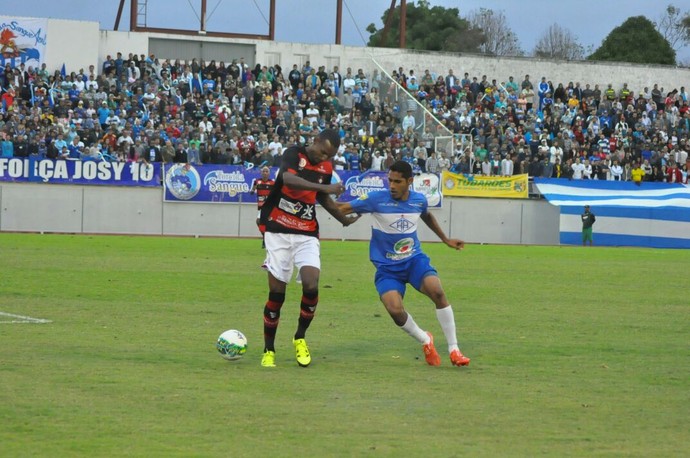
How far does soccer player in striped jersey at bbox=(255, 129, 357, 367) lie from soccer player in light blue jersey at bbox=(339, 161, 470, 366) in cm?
51

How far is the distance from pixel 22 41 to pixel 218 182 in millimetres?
12323

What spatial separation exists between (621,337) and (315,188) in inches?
192

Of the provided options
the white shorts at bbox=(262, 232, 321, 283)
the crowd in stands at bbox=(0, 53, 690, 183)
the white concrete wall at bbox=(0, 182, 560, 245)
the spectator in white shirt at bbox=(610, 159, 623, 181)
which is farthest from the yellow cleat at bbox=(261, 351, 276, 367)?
the spectator in white shirt at bbox=(610, 159, 623, 181)

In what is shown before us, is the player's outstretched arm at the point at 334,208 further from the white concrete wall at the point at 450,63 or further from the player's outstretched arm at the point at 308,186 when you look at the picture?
the white concrete wall at the point at 450,63

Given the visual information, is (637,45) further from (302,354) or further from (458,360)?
(302,354)

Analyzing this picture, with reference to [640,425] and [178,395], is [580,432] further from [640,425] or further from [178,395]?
[178,395]

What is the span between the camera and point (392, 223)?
34.6ft

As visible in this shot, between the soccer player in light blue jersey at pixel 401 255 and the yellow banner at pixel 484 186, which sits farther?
the yellow banner at pixel 484 186

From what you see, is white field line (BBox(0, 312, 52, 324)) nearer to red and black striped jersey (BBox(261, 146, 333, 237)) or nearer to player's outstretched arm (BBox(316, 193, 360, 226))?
red and black striped jersey (BBox(261, 146, 333, 237))

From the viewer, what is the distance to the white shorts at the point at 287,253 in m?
10.2

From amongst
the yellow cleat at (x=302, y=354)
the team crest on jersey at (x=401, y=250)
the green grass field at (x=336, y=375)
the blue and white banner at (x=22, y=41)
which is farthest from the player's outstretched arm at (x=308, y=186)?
the blue and white banner at (x=22, y=41)

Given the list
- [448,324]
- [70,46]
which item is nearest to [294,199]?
[448,324]

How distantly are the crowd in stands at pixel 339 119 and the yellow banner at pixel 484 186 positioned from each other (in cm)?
76

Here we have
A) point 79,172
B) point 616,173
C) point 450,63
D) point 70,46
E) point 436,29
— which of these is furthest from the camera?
point 436,29
